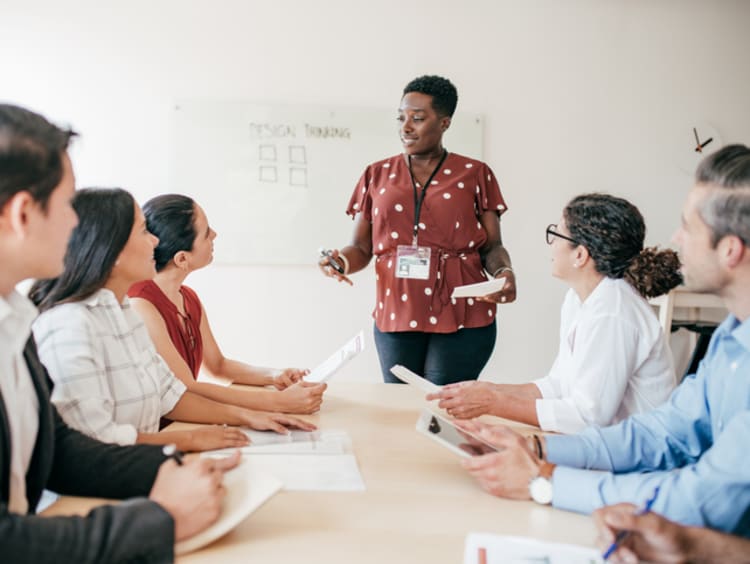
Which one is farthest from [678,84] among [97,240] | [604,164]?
[97,240]

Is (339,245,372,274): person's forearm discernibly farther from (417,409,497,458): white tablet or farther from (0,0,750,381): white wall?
(0,0,750,381): white wall

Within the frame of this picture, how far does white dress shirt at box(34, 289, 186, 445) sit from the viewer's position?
1283 millimetres

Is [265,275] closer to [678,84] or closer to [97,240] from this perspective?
[97,240]

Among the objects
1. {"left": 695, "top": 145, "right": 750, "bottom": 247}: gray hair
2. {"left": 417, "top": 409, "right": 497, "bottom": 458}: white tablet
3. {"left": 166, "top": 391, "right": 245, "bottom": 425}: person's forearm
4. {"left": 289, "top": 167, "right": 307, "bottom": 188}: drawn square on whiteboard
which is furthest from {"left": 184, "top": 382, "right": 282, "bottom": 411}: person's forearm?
{"left": 289, "top": 167, "right": 307, "bottom": 188}: drawn square on whiteboard

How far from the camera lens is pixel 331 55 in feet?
13.1

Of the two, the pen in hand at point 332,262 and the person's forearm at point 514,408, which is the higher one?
the pen in hand at point 332,262

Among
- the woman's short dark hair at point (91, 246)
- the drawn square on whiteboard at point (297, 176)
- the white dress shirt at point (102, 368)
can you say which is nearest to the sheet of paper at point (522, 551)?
the white dress shirt at point (102, 368)

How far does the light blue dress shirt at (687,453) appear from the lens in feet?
3.48

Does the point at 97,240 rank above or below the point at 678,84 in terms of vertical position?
below

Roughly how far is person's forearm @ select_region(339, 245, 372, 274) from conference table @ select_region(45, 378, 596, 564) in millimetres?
1218

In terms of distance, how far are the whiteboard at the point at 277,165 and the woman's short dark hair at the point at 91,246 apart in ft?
8.23

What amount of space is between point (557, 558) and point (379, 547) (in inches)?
10.5

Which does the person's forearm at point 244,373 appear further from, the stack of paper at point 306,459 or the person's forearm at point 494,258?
the person's forearm at point 494,258

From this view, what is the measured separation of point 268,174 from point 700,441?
317 cm
